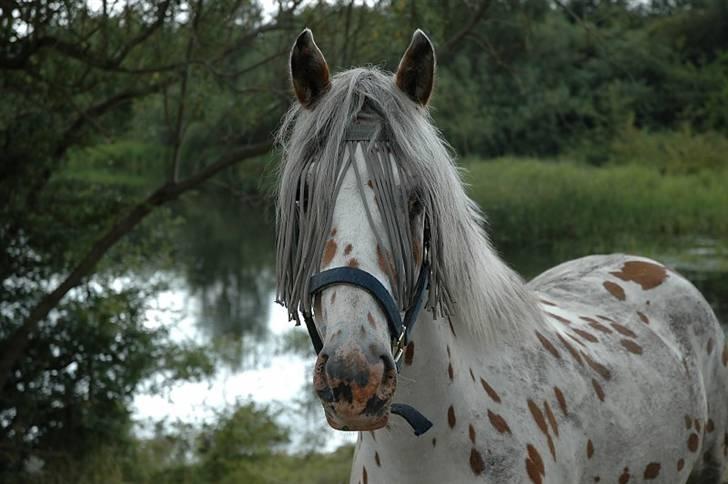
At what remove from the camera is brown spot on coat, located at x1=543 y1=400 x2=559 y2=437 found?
7.66ft

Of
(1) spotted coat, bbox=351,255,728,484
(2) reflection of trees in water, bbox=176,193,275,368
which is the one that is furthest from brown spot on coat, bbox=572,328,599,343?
(2) reflection of trees in water, bbox=176,193,275,368

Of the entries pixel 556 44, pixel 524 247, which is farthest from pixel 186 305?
pixel 556 44

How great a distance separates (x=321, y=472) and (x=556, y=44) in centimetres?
1842

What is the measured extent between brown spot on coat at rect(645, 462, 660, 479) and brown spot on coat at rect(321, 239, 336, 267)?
150 centimetres

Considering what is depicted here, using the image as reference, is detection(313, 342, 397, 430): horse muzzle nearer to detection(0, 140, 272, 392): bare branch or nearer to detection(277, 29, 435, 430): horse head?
detection(277, 29, 435, 430): horse head

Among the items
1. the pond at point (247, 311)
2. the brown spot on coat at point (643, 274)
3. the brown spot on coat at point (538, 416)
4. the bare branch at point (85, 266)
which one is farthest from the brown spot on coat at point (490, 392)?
the pond at point (247, 311)

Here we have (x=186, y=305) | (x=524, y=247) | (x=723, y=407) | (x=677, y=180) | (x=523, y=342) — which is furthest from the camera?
(x=677, y=180)

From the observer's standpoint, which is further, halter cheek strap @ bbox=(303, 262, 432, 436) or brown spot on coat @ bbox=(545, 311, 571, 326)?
brown spot on coat @ bbox=(545, 311, 571, 326)

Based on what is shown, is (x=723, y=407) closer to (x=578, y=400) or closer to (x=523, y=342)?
(x=578, y=400)

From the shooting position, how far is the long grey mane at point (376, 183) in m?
1.80

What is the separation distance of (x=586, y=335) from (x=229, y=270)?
37.7ft

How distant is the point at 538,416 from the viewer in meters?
2.29

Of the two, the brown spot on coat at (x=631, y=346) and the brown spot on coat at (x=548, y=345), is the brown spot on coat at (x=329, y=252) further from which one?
the brown spot on coat at (x=631, y=346)

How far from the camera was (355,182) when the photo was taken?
181 centimetres
